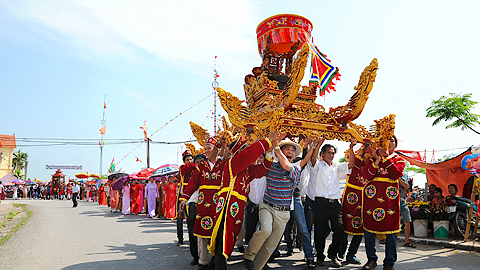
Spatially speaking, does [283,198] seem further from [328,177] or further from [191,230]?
[191,230]

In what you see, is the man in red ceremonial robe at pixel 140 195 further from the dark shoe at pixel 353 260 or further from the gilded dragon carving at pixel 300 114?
the dark shoe at pixel 353 260

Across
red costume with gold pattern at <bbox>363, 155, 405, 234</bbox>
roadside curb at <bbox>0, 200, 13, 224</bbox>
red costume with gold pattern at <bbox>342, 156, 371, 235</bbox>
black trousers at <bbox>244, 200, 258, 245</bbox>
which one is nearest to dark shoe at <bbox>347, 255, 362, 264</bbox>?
red costume with gold pattern at <bbox>342, 156, 371, 235</bbox>

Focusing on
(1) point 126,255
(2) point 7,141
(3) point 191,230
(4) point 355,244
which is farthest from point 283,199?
(2) point 7,141

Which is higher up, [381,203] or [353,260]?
[381,203]

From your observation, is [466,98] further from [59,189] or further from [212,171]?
[59,189]

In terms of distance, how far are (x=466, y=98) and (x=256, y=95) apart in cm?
1301

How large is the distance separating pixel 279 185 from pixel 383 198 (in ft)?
4.99

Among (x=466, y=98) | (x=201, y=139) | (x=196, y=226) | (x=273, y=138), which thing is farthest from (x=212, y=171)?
(x=466, y=98)

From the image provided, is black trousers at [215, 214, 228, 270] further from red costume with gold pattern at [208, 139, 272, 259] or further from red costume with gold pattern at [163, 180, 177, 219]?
red costume with gold pattern at [163, 180, 177, 219]

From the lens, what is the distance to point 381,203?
184 inches

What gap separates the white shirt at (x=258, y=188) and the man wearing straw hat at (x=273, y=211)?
21 centimetres

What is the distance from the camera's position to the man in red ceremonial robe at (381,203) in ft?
15.0

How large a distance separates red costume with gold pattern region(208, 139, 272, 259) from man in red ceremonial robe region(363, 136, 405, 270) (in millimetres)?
1876

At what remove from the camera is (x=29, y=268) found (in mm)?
4816
